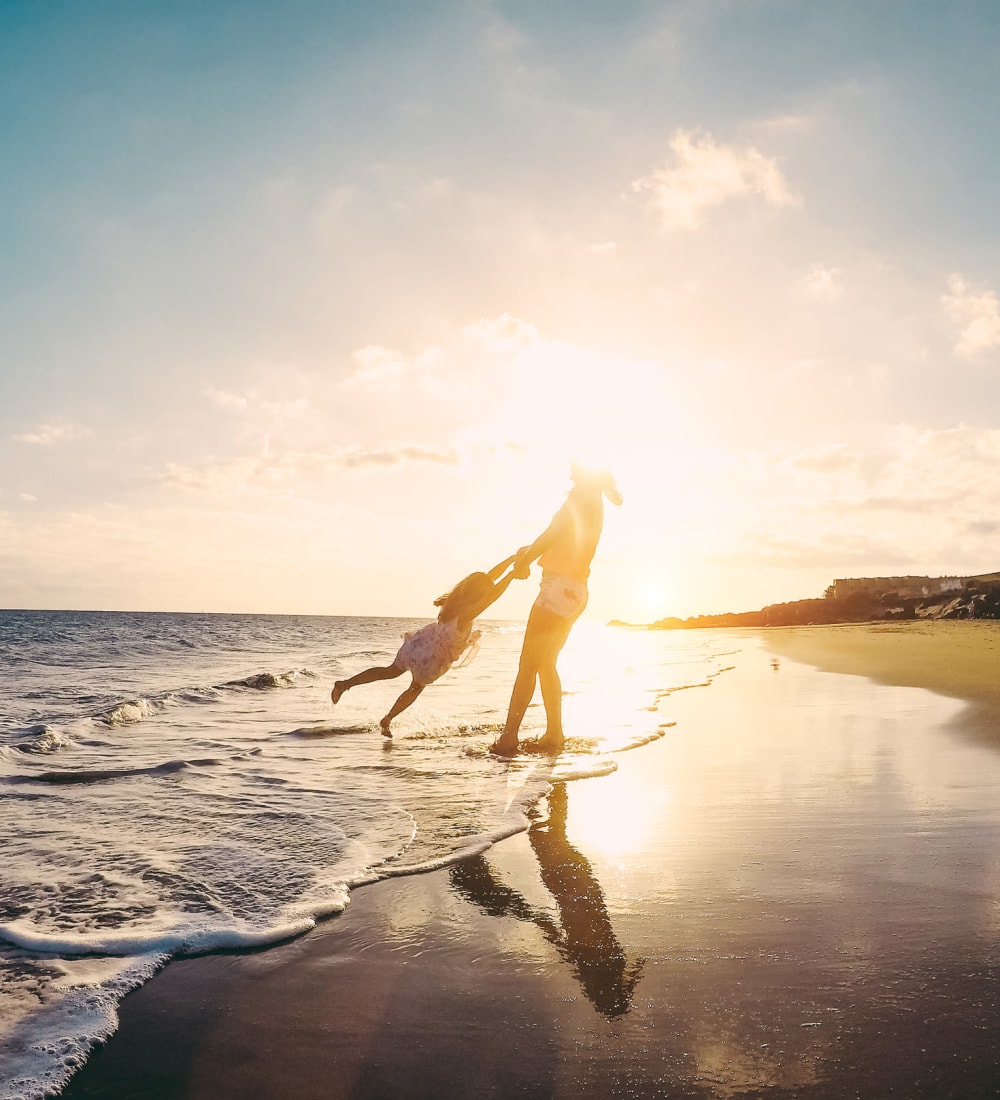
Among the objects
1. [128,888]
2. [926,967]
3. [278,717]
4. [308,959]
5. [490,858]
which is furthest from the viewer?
[278,717]

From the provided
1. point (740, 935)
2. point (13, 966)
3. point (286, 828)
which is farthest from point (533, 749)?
point (13, 966)

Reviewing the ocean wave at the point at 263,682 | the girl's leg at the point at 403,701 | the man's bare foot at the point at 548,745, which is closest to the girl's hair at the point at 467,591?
the girl's leg at the point at 403,701

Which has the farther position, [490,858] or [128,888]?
[490,858]

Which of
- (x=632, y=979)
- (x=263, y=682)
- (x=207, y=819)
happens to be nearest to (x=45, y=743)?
(x=207, y=819)

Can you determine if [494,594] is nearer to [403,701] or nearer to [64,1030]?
[403,701]

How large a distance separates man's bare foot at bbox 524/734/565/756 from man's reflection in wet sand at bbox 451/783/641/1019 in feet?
9.05

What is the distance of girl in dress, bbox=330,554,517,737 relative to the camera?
7.99 m

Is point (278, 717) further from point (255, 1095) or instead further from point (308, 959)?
point (255, 1095)

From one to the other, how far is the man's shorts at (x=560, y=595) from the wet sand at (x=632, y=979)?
298 cm

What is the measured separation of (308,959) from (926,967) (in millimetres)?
2173

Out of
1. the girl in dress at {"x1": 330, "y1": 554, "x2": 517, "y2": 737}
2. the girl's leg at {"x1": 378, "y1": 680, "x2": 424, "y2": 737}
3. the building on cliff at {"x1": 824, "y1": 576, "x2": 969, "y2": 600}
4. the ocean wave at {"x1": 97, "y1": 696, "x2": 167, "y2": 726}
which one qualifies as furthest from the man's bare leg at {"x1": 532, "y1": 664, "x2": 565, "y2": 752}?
the building on cliff at {"x1": 824, "y1": 576, "x2": 969, "y2": 600}

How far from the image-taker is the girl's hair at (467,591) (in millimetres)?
7988

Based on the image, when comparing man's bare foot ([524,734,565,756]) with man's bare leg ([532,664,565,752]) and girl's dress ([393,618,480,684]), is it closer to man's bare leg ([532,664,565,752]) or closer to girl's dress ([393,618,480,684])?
man's bare leg ([532,664,565,752])

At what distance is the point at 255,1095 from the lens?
1.96 metres
